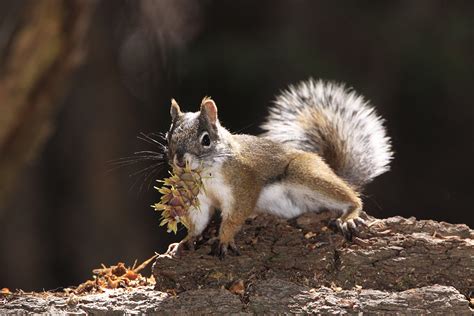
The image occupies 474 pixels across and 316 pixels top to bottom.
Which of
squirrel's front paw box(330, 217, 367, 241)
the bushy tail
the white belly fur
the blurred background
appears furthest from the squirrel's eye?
the blurred background

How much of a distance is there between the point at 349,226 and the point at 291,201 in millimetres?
262

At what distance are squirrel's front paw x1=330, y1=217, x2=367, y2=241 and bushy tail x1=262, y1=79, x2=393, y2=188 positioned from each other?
0.48 metres

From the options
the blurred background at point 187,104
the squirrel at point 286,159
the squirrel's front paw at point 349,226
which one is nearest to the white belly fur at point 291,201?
the squirrel at point 286,159

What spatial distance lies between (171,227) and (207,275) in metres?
0.16

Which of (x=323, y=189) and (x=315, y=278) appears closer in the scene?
(x=315, y=278)

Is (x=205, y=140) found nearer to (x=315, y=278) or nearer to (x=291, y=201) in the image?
(x=291, y=201)

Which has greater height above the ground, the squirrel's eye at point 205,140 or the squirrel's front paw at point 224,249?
the squirrel's eye at point 205,140

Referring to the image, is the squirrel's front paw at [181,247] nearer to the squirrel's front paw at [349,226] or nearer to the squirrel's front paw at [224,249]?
the squirrel's front paw at [224,249]

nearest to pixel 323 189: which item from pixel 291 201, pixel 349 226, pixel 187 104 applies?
pixel 291 201

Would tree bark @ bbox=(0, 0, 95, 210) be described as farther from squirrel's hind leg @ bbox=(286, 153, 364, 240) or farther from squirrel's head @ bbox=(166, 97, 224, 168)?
squirrel's hind leg @ bbox=(286, 153, 364, 240)

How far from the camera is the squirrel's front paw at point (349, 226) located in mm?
2133

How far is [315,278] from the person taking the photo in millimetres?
2006

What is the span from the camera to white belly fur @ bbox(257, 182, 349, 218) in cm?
235

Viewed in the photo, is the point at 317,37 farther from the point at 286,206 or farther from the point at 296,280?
the point at 296,280
